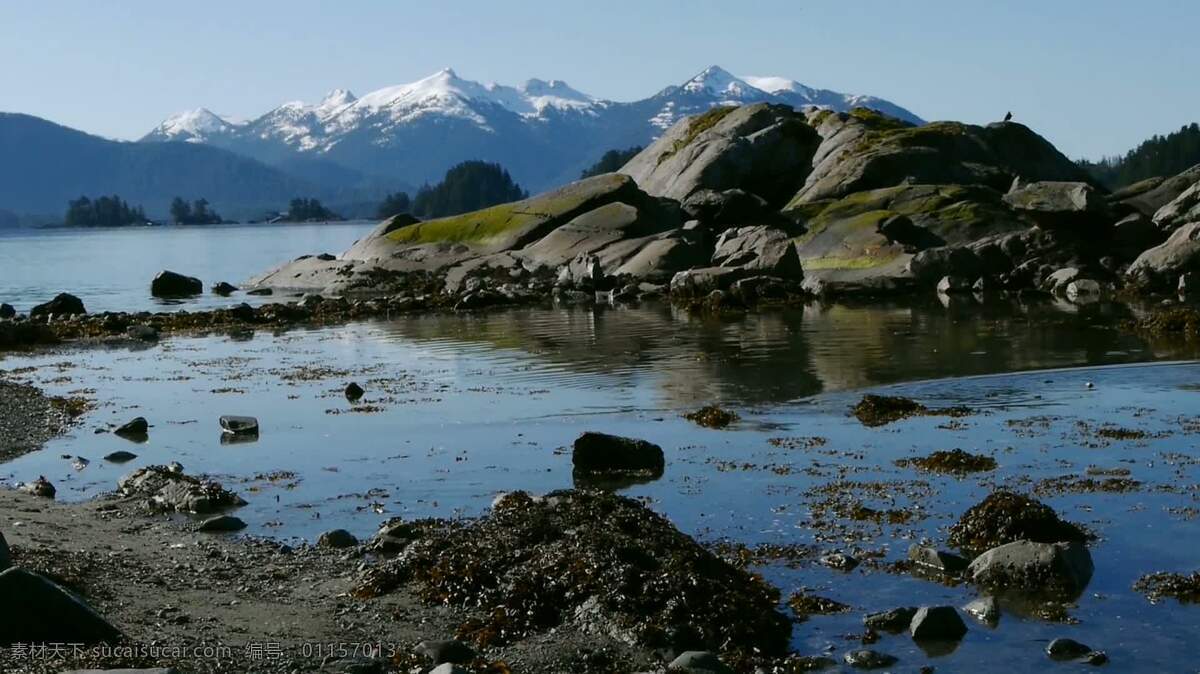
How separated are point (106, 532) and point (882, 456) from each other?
10726mm

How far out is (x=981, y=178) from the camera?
7050cm

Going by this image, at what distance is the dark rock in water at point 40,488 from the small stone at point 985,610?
12408mm

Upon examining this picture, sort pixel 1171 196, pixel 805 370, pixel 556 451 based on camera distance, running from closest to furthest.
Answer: pixel 556 451 < pixel 805 370 < pixel 1171 196

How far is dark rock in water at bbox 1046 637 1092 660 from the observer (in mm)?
11523

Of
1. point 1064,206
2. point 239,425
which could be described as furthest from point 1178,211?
point 239,425

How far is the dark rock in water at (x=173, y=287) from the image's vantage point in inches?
2746

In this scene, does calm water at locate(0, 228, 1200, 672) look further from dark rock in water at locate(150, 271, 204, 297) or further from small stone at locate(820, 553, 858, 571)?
dark rock in water at locate(150, 271, 204, 297)

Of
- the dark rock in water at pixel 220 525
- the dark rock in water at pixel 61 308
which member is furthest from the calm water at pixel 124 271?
the dark rock in water at pixel 220 525

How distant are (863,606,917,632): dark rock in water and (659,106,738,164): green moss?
65.3 m

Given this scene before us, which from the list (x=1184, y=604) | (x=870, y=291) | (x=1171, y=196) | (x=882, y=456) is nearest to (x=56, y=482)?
(x=882, y=456)

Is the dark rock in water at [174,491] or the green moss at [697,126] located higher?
the green moss at [697,126]

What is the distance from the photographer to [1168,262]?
52469 mm

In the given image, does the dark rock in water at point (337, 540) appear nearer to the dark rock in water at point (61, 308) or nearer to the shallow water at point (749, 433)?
the shallow water at point (749, 433)

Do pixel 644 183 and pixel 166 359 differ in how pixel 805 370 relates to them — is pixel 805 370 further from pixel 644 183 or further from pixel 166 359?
pixel 644 183
